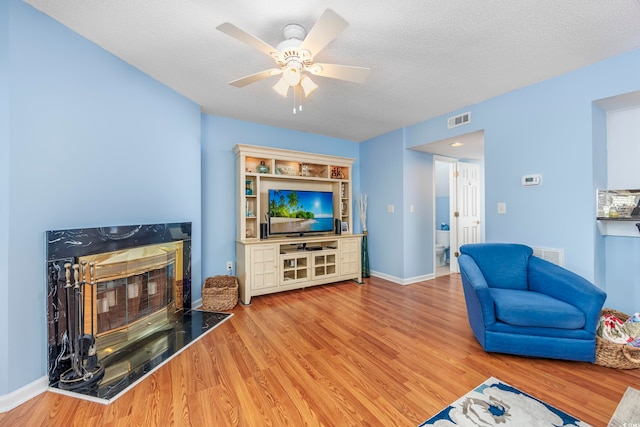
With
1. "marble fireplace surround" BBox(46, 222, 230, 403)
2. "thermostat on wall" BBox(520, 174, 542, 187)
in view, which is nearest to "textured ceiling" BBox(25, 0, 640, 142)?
"thermostat on wall" BBox(520, 174, 542, 187)

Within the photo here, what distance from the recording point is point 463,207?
16.2ft

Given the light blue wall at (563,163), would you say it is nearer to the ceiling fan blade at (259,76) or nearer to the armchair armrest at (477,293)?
the armchair armrest at (477,293)

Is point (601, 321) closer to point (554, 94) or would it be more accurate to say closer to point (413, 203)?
point (554, 94)

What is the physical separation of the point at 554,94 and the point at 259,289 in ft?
13.0

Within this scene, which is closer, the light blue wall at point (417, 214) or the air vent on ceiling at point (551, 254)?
the air vent on ceiling at point (551, 254)

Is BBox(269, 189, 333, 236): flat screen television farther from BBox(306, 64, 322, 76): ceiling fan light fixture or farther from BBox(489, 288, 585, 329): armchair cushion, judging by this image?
BBox(489, 288, 585, 329): armchair cushion

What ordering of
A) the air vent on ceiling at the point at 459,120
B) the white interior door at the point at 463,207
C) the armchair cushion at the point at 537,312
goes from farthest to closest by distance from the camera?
the white interior door at the point at 463,207 → the air vent on ceiling at the point at 459,120 → the armchair cushion at the point at 537,312

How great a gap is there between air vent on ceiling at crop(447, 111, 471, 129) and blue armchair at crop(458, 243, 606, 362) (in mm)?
1899

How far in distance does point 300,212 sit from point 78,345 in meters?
2.77

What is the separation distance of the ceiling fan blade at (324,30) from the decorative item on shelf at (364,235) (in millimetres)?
3224

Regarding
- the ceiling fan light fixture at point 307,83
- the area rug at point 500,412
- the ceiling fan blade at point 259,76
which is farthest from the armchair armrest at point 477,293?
the ceiling fan blade at point 259,76

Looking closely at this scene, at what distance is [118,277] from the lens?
216cm

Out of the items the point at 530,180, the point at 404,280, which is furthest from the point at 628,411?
the point at 404,280

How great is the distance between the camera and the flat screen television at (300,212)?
381 centimetres
